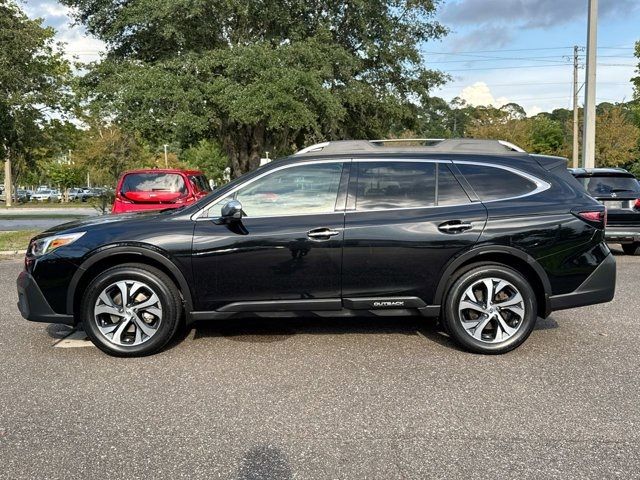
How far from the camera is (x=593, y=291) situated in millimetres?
4816

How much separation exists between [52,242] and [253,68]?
12.7 m

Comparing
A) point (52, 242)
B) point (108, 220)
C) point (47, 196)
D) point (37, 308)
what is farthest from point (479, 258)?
point (47, 196)

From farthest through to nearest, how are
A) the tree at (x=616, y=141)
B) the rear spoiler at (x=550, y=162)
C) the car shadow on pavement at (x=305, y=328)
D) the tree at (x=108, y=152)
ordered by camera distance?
1. the tree at (x=616, y=141)
2. the tree at (x=108, y=152)
3. the car shadow on pavement at (x=305, y=328)
4. the rear spoiler at (x=550, y=162)

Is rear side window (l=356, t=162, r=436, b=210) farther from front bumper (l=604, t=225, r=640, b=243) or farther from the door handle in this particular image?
front bumper (l=604, t=225, r=640, b=243)

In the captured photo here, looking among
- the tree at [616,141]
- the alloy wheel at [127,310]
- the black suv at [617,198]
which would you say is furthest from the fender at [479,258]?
the tree at [616,141]

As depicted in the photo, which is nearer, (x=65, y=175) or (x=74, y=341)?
(x=74, y=341)

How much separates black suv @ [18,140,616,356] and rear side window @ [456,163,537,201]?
3cm

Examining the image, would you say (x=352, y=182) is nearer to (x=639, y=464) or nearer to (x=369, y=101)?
(x=639, y=464)

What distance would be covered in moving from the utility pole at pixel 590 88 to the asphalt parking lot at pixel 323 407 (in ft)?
40.6

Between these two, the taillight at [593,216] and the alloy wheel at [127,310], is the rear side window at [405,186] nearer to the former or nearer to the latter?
the taillight at [593,216]

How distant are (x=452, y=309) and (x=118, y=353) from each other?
9.28 ft

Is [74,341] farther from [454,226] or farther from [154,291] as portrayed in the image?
[454,226]

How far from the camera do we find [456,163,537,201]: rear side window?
489cm

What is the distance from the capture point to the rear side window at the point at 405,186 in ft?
15.8
